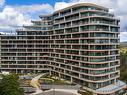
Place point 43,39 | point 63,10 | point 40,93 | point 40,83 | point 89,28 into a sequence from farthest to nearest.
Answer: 1. point 43,39
2. point 63,10
3. point 40,83
4. point 89,28
5. point 40,93

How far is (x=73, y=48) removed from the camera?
114m

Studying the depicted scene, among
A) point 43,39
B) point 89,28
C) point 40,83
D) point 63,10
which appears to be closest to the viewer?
point 89,28

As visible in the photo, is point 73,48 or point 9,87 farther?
point 73,48

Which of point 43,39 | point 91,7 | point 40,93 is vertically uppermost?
point 91,7

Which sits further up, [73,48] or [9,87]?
[73,48]

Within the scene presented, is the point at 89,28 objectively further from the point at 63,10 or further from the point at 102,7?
the point at 63,10

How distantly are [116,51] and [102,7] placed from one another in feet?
73.3

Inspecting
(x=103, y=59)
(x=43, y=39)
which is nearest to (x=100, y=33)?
(x=103, y=59)

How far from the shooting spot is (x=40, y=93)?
93.5 metres

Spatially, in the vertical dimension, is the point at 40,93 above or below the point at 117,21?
below

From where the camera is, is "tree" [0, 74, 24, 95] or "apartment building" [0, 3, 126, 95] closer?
"tree" [0, 74, 24, 95]

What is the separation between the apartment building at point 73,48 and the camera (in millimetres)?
99000

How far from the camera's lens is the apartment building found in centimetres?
9900

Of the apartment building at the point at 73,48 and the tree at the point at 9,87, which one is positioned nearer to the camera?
the tree at the point at 9,87
